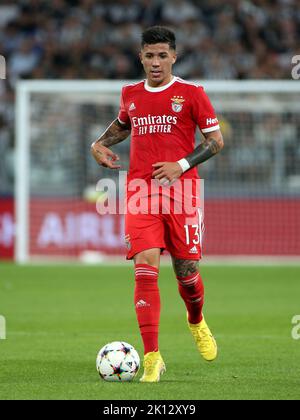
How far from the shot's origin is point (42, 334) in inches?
385

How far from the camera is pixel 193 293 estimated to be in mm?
7727

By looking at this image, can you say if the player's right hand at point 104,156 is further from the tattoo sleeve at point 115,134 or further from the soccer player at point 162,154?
the tattoo sleeve at point 115,134

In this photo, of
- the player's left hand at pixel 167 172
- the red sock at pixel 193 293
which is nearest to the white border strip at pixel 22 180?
the red sock at pixel 193 293

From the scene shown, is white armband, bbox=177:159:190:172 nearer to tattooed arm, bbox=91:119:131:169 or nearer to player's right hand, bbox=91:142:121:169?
player's right hand, bbox=91:142:121:169

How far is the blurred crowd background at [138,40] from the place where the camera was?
21516 mm

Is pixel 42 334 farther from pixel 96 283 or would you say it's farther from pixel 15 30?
pixel 15 30

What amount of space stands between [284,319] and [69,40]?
12361mm

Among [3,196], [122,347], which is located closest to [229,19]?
[3,196]

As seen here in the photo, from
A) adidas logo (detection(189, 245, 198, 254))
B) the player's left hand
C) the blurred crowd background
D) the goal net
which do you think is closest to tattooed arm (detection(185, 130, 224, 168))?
the player's left hand

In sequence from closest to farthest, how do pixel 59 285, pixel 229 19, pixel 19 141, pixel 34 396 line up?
1. pixel 34 396
2. pixel 59 285
3. pixel 19 141
4. pixel 229 19

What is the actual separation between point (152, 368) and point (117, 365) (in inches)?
9.0

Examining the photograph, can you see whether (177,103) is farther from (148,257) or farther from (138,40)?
(138,40)

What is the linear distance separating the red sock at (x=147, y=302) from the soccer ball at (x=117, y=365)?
0.17 meters

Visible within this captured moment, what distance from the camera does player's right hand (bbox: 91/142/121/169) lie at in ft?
25.1
